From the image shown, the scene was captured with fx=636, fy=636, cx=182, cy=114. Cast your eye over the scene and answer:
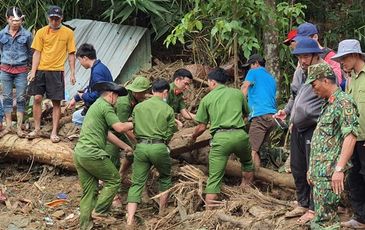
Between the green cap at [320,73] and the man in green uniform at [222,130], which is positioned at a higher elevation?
the green cap at [320,73]

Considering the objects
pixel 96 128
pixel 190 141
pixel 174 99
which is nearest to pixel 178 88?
pixel 174 99

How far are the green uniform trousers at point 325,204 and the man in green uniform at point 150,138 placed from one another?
8.05 ft

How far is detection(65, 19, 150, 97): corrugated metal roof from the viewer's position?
12148mm

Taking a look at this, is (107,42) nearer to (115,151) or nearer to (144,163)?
(115,151)

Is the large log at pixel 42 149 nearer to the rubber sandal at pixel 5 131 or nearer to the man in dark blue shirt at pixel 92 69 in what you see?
the rubber sandal at pixel 5 131

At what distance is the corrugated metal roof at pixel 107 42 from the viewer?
1215cm

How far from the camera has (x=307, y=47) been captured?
672cm

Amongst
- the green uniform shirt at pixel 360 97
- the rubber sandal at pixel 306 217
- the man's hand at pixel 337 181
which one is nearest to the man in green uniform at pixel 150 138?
the rubber sandal at pixel 306 217

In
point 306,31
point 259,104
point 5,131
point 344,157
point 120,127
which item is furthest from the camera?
point 5,131

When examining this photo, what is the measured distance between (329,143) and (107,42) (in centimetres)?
724

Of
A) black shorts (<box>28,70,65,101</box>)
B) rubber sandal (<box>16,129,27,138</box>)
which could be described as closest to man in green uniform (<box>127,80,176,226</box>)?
black shorts (<box>28,70,65,101</box>)

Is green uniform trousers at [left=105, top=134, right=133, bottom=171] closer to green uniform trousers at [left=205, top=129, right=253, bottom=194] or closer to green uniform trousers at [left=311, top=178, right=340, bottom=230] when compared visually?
green uniform trousers at [left=205, top=129, right=253, bottom=194]

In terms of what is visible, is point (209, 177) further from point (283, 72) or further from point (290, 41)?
point (283, 72)

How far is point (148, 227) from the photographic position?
317 inches
